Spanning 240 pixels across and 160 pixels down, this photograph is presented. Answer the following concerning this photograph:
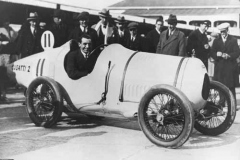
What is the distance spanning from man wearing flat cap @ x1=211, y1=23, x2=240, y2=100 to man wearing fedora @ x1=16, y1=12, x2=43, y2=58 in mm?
3531

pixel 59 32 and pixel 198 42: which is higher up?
pixel 59 32

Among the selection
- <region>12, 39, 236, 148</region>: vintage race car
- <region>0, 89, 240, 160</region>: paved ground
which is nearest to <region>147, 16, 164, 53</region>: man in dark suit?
<region>0, 89, 240, 160</region>: paved ground

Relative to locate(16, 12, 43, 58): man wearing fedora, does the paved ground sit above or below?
below

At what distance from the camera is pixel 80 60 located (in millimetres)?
5121

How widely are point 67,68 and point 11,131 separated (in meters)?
1.16

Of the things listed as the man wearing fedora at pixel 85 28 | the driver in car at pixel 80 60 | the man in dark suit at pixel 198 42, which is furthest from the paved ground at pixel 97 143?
the man in dark suit at pixel 198 42

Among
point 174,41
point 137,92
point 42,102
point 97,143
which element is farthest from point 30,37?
point 97,143

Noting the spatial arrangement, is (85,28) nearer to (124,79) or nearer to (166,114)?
(124,79)

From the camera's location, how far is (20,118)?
6035 millimetres

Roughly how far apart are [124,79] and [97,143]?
89 cm

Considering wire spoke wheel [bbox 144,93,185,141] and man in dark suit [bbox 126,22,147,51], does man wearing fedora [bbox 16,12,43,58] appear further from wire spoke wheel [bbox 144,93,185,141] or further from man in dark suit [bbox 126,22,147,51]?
wire spoke wheel [bbox 144,93,185,141]

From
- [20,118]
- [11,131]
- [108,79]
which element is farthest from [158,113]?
[20,118]

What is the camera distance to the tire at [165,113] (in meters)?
4.06

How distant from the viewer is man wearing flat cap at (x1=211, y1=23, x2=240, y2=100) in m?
7.26
